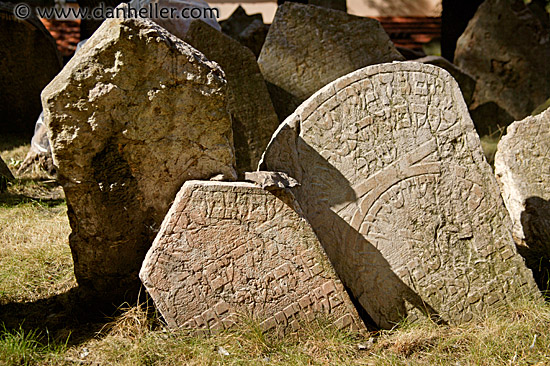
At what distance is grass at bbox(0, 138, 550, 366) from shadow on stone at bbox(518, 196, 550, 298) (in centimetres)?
50

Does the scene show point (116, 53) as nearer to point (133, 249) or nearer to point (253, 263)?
point (133, 249)

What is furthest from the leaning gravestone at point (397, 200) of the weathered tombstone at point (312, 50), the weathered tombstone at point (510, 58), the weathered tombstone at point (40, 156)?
the weathered tombstone at point (510, 58)

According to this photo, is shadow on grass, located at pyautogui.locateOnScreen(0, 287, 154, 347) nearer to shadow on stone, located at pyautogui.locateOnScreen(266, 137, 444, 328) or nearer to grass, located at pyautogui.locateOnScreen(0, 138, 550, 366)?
grass, located at pyautogui.locateOnScreen(0, 138, 550, 366)

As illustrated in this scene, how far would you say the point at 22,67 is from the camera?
19.2 feet

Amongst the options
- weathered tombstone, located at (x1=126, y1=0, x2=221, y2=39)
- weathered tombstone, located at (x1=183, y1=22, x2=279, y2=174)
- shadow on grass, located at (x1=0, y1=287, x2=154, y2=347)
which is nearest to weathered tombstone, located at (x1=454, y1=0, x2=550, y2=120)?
weathered tombstone, located at (x1=183, y1=22, x2=279, y2=174)

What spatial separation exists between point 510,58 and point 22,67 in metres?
5.10

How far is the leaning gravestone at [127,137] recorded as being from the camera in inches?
97.6

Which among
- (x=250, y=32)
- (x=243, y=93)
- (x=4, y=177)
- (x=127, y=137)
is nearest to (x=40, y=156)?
(x=4, y=177)

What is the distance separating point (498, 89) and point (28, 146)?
482cm

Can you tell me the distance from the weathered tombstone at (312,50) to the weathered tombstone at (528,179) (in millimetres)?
1491

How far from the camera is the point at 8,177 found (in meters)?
4.46

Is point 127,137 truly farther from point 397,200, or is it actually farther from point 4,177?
point 4,177

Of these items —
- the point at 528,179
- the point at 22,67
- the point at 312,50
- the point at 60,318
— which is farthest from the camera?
the point at 22,67

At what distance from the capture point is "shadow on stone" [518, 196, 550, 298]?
315cm
